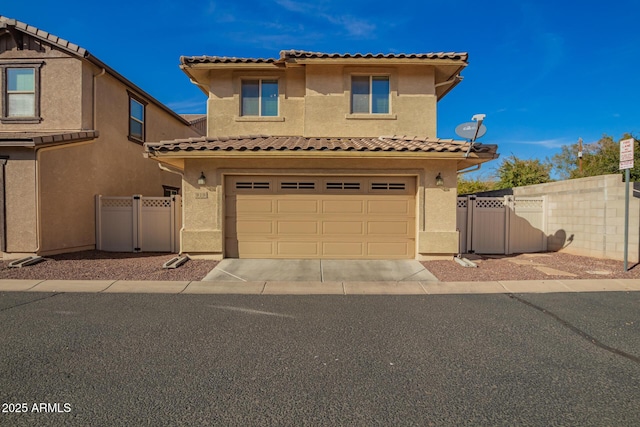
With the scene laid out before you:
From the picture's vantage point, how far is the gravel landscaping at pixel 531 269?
24.2 feet

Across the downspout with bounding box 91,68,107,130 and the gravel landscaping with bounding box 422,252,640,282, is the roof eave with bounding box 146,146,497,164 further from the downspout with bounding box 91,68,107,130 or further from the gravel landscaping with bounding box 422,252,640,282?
the downspout with bounding box 91,68,107,130

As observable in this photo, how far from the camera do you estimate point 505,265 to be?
336 inches

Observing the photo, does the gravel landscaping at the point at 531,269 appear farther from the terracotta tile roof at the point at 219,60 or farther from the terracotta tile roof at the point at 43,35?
the terracotta tile roof at the point at 43,35

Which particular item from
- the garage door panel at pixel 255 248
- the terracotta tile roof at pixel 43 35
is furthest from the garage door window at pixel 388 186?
the terracotta tile roof at pixel 43 35

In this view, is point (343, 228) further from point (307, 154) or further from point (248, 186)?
point (248, 186)

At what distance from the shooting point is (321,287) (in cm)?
675

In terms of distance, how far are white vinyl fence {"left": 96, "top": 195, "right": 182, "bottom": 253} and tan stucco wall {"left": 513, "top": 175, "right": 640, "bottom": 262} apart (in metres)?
12.7

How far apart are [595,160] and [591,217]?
1858 cm

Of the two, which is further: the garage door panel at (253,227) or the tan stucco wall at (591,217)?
the garage door panel at (253,227)

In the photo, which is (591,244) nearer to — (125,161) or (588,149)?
(125,161)

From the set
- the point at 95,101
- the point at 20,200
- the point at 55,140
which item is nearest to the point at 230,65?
the point at 95,101

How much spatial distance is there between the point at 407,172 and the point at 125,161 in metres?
11.3

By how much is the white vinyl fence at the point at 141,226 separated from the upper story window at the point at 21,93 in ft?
12.9

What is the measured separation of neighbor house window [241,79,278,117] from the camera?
10.8 m
